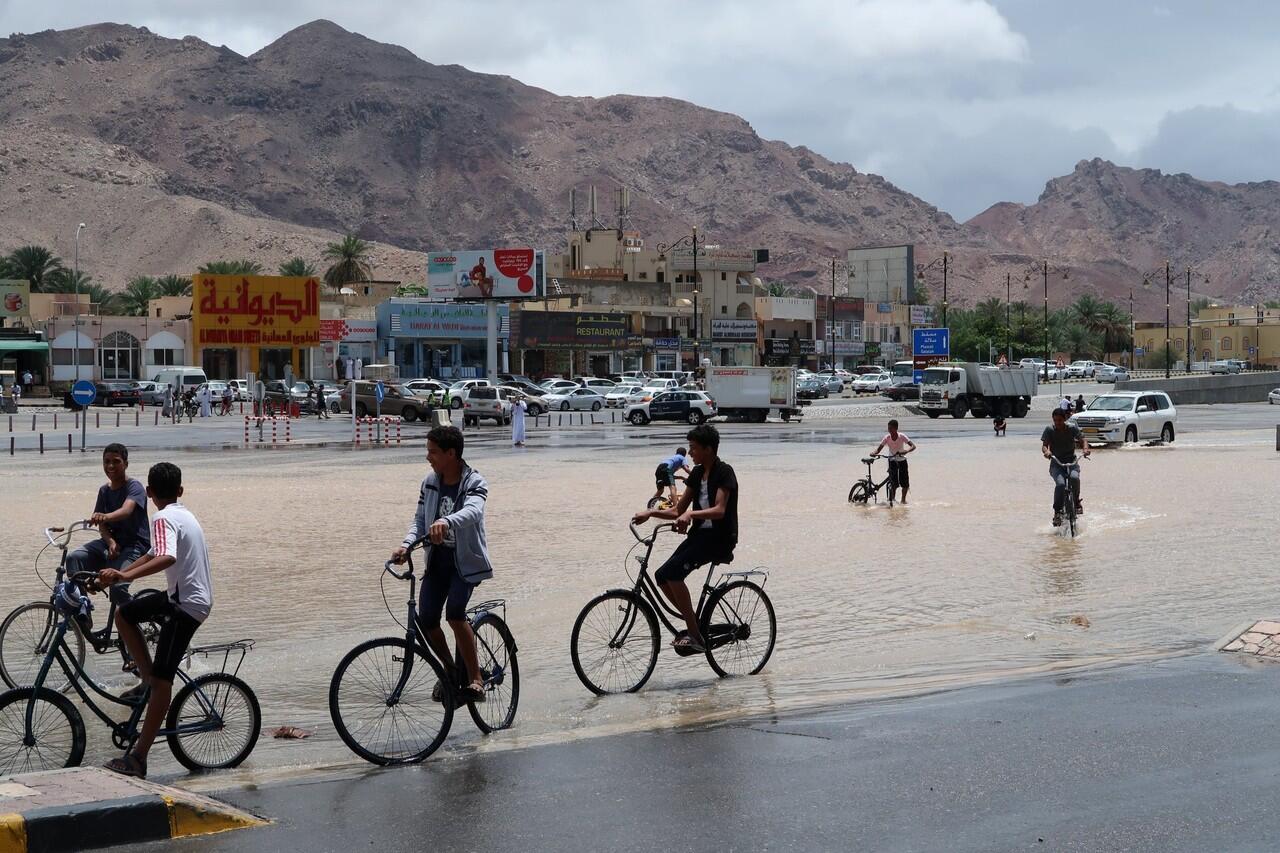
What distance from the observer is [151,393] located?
2832 inches

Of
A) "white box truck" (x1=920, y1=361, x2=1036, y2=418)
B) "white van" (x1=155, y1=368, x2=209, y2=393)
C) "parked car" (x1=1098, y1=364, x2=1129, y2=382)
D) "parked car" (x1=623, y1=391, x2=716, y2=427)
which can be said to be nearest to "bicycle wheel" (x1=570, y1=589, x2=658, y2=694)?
"parked car" (x1=623, y1=391, x2=716, y2=427)

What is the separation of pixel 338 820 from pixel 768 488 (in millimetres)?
19267

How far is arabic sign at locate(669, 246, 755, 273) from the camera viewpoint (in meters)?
120

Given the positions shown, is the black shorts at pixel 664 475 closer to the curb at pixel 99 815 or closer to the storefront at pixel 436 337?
the curb at pixel 99 815

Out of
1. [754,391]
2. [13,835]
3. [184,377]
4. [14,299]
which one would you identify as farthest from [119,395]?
[13,835]

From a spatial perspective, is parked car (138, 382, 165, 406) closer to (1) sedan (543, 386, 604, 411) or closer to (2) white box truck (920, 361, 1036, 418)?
(1) sedan (543, 386, 604, 411)

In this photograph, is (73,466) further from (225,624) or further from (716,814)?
(716,814)

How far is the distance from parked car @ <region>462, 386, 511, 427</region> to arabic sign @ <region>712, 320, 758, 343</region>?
58.3 metres

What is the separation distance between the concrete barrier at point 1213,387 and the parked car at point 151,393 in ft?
167

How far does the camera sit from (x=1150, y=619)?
40.7 feet

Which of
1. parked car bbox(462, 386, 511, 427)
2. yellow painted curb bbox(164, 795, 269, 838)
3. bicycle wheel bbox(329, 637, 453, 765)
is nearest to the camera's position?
yellow painted curb bbox(164, 795, 269, 838)

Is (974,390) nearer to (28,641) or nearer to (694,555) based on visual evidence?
(694,555)

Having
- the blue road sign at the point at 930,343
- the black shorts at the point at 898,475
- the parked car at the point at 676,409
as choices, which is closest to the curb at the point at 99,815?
the black shorts at the point at 898,475

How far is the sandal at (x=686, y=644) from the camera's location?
957 centimetres
